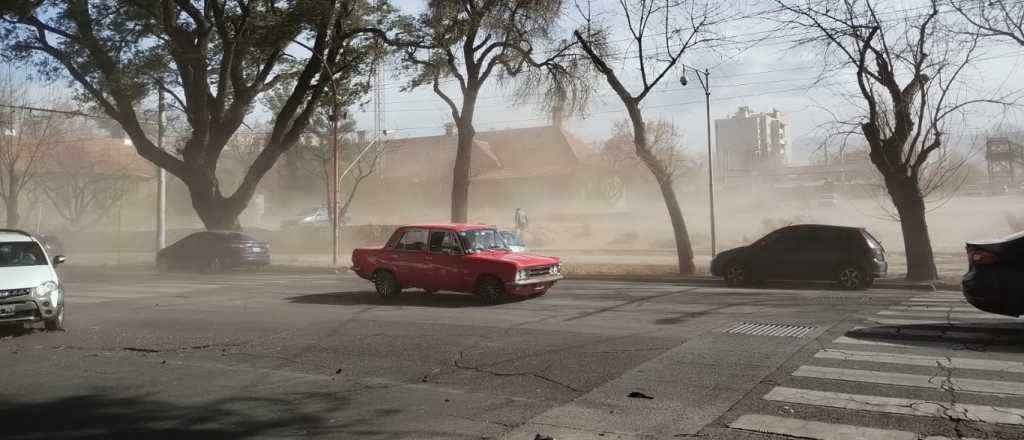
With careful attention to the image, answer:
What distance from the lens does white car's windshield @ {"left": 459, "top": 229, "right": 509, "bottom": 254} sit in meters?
13.7

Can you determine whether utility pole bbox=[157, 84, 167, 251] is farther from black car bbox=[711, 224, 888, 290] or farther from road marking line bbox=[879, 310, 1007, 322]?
road marking line bbox=[879, 310, 1007, 322]

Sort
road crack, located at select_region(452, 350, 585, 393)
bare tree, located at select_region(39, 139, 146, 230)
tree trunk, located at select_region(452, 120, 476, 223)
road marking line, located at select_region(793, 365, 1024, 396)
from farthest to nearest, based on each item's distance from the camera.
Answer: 1. bare tree, located at select_region(39, 139, 146, 230)
2. tree trunk, located at select_region(452, 120, 476, 223)
3. road crack, located at select_region(452, 350, 585, 393)
4. road marking line, located at select_region(793, 365, 1024, 396)

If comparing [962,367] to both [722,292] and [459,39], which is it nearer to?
[722,292]

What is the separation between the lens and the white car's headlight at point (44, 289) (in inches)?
392

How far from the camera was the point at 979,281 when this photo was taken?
879cm

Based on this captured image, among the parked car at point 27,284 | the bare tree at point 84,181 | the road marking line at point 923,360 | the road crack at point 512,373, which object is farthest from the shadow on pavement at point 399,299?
the bare tree at point 84,181

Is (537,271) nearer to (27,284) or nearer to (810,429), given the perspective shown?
(27,284)

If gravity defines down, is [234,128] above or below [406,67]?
below

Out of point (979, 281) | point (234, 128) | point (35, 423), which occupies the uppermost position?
point (234, 128)

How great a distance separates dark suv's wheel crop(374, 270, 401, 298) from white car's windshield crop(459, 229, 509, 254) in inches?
70.1

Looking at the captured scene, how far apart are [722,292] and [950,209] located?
133ft

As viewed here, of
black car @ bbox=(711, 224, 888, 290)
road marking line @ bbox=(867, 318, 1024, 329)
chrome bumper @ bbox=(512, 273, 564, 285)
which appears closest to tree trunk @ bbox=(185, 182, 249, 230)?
chrome bumper @ bbox=(512, 273, 564, 285)

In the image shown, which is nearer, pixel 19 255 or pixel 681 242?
pixel 19 255

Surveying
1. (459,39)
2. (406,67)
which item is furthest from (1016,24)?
(406,67)
